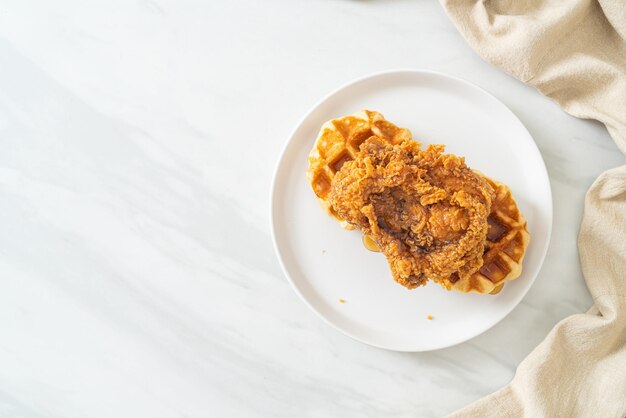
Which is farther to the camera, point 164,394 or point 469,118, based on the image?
point 164,394

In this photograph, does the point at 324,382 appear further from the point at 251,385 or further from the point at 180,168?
the point at 180,168

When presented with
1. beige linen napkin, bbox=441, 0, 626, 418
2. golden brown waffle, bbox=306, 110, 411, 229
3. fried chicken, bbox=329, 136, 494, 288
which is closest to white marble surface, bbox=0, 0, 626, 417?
beige linen napkin, bbox=441, 0, 626, 418

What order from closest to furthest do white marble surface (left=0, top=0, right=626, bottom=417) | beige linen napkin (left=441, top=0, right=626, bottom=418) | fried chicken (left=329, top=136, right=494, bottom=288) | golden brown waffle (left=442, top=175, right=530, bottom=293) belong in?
1. fried chicken (left=329, top=136, right=494, bottom=288)
2. golden brown waffle (left=442, top=175, right=530, bottom=293)
3. beige linen napkin (left=441, top=0, right=626, bottom=418)
4. white marble surface (left=0, top=0, right=626, bottom=417)

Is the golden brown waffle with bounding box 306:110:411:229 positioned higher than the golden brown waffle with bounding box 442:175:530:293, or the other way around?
the golden brown waffle with bounding box 306:110:411:229

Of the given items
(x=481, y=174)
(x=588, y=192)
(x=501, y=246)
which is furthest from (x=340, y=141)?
(x=588, y=192)

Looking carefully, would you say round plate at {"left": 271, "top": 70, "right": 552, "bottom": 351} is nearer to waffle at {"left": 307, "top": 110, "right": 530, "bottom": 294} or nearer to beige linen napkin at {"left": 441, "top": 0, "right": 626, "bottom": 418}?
waffle at {"left": 307, "top": 110, "right": 530, "bottom": 294}


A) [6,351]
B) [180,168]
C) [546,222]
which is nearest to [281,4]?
[180,168]

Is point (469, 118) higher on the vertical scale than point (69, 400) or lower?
higher

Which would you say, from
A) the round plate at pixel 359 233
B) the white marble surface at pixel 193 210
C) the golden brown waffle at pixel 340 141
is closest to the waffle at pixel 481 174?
the golden brown waffle at pixel 340 141
